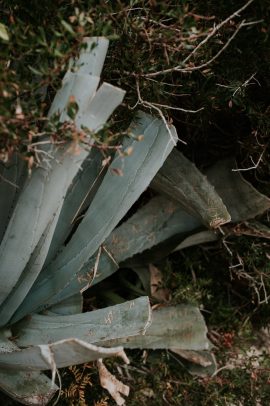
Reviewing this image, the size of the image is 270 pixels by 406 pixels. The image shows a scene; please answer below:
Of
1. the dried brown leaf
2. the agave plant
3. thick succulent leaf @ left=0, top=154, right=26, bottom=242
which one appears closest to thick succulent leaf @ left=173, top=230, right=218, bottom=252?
the agave plant

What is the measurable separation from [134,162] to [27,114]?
41 centimetres

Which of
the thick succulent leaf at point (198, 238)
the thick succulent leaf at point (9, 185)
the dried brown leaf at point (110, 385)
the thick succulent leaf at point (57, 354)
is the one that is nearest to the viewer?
the thick succulent leaf at point (57, 354)

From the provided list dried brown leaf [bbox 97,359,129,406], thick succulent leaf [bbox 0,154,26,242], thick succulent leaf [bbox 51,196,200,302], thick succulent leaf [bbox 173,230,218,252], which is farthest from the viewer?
thick succulent leaf [bbox 173,230,218,252]

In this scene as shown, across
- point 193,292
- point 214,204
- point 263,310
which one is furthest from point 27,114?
point 263,310

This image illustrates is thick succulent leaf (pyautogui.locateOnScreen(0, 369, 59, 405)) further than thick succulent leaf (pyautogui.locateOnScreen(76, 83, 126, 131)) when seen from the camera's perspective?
Yes

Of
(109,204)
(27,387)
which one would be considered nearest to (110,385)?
(27,387)

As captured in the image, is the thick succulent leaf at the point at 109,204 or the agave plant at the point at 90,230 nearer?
the agave plant at the point at 90,230

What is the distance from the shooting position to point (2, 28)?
124cm

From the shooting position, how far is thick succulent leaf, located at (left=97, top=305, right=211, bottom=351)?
1.91 metres

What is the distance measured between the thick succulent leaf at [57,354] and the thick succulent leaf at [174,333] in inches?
19.7

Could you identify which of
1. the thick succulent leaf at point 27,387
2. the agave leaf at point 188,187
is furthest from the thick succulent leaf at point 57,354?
the agave leaf at point 188,187

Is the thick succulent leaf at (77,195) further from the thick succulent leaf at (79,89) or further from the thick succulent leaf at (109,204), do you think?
the thick succulent leaf at (79,89)

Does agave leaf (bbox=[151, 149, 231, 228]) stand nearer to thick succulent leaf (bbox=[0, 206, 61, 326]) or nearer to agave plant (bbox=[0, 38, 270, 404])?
agave plant (bbox=[0, 38, 270, 404])

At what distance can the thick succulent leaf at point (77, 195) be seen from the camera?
1669mm
